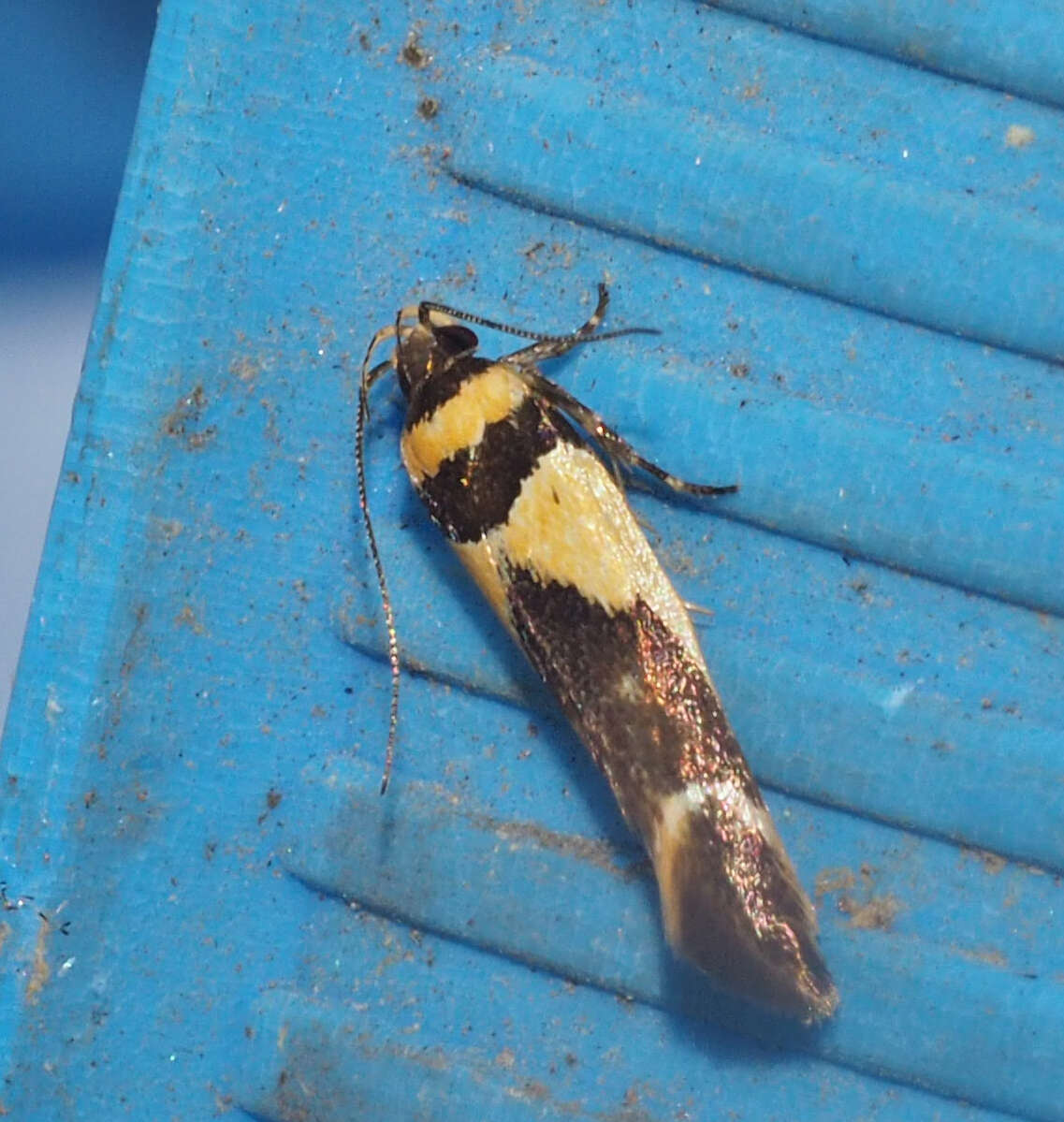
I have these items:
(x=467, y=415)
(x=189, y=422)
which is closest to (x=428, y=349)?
(x=467, y=415)

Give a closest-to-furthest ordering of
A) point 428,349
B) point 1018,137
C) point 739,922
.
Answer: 1. point 739,922
2. point 428,349
3. point 1018,137

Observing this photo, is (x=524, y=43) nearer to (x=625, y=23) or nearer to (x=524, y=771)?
(x=625, y=23)

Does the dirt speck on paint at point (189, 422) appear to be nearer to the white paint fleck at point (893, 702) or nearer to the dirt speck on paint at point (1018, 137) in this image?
the white paint fleck at point (893, 702)

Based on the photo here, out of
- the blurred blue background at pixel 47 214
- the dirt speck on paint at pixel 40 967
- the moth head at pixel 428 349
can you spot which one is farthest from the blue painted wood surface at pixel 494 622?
the blurred blue background at pixel 47 214

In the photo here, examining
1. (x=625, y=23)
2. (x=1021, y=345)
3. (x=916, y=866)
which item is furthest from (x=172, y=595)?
(x=1021, y=345)

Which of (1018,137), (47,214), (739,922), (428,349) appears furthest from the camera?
(47,214)

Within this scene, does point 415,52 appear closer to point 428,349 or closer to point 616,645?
point 428,349

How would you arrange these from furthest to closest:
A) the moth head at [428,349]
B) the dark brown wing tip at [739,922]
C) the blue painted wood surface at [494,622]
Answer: the blue painted wood surface at [494,622] → the moth head at [428,349] → the dark brown wing tip at [739,922]
